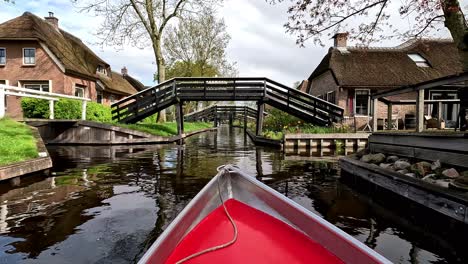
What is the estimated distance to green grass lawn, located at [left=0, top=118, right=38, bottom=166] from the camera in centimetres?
703

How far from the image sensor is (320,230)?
8.25 feet

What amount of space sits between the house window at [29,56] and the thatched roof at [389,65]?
2234 cm

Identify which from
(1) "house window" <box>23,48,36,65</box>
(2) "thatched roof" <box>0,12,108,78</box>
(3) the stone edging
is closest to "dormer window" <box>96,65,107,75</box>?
(2) "thatched roof" <box>0,12,108,78</box>

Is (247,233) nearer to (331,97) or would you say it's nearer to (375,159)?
(375,159)

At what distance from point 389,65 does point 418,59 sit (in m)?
3.08

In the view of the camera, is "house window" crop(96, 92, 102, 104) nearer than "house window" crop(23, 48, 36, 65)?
No

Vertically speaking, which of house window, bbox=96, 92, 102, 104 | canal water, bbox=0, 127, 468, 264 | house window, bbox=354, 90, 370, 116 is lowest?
canal water, bbox=0, 127, 468, 264

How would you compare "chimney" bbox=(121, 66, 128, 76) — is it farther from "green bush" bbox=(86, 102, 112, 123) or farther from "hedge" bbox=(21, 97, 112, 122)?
"hedge" bbox=(21, 97, 112, 122)

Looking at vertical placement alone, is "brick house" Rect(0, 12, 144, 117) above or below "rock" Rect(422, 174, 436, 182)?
above

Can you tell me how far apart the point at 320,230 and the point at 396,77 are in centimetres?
2343

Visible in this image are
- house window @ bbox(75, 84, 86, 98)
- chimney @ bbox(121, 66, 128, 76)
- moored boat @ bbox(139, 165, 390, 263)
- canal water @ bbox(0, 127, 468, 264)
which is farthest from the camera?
chimney @ bbox(121, 66, 128, 76)

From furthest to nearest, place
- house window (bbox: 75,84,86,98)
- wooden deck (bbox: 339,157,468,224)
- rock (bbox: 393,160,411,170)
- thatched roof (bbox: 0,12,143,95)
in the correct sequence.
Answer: house window (bbox: 75,84,86,98) → thatched roof (bbox: 0,12,143,95) → rock (bbox: 393,160,411,170) → wooden deck (bbox: 339,157,468,224)

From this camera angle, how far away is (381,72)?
23.0 metres

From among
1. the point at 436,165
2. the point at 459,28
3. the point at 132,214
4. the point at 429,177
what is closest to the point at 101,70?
the point at 132,214
